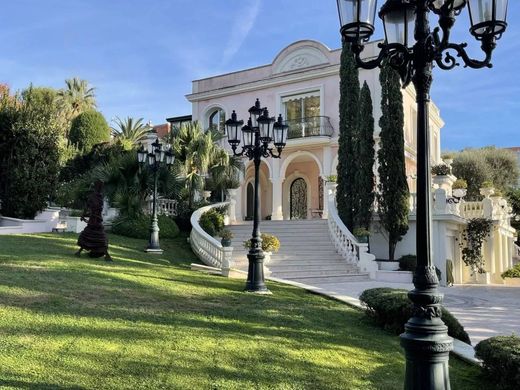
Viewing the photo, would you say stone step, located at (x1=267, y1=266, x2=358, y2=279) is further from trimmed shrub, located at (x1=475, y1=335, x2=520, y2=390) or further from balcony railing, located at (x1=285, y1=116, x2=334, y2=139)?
balcony railing, located at (x1=285, y1=116, x2=334, y2=139)

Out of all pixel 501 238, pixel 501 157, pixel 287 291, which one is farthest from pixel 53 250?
pixel 501 157

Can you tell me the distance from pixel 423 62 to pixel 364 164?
590 inches

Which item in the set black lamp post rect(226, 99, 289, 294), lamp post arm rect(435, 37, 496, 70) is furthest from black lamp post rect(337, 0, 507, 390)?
black lamp post rect(226, 99, 289, 294)

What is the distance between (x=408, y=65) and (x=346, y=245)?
1314 centimetres

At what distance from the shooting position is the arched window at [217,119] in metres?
29.8

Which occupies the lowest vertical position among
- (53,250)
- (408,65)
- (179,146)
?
(53,250)

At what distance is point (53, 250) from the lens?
43.3 ft

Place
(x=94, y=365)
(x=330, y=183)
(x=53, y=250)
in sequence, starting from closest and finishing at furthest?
(x=94, y=365)
(x=53, y=250)
(x=330, y=183)

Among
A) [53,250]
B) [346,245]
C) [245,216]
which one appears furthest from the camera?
[245,216]

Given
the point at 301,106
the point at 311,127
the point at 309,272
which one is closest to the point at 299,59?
the point at 301,106

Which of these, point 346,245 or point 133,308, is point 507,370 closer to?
point 133,308

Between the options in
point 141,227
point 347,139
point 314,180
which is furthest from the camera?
point 314,180

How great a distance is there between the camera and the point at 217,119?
30.2 meters

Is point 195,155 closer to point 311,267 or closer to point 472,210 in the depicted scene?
point 311,267
